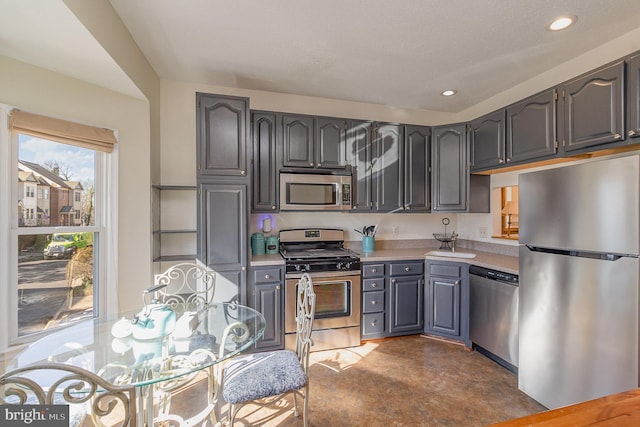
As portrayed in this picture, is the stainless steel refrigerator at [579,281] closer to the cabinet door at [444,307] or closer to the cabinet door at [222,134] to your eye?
the cabinet door at [444,307]

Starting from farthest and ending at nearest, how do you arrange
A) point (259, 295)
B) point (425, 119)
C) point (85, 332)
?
point (425, 119) < point (259, 295) < point (85, 332)

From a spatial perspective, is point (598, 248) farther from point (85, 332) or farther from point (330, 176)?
point (85, 332)

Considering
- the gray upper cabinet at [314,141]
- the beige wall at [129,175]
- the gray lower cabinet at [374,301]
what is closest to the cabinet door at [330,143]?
the gray upper cabinet at [314,141]

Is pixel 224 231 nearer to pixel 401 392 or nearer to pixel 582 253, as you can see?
pixel 401 392

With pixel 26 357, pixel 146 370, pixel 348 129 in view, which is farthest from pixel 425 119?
pixel 26 357

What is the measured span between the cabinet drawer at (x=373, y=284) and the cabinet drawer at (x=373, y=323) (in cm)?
28

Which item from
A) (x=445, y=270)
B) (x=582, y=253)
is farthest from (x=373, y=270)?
(x=582, y=253)

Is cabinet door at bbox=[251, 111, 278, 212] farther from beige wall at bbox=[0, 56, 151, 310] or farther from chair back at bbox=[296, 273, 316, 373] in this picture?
chair back at bbox=[296, 273, 316, 373]

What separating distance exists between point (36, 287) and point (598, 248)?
3653mm

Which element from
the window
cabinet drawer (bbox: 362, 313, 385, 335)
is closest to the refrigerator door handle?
cabinet drawer (bbox: 362, 313, 385, 335)

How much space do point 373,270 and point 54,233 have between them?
2.73 m

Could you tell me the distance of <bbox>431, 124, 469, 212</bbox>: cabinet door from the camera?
330 cm

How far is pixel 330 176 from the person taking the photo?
315 centimetres

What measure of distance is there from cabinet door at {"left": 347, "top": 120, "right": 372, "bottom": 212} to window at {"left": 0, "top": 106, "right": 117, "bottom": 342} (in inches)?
90.2
